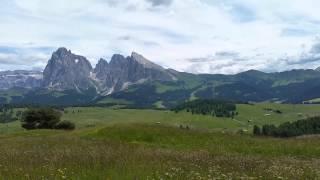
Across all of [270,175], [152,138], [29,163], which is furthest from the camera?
[152,138]

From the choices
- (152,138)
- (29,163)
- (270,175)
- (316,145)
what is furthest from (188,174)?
(152,138)

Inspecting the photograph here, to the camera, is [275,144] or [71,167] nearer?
[71,167]

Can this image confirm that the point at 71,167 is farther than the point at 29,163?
No

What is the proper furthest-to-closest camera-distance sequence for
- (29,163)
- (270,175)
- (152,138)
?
(152,138) < (29,163) < (270,175)

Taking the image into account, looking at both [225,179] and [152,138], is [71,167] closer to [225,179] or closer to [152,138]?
[225,179]

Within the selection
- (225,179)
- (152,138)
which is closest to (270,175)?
(225,179)

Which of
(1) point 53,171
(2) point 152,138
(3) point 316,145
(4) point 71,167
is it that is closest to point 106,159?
(4) point 71,167

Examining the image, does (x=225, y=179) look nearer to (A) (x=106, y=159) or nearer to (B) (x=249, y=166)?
(B) (x=249, y=166)

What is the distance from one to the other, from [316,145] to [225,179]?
21871 mm

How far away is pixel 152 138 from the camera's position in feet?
153

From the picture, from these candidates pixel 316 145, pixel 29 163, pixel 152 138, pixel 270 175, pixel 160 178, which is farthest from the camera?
pixel 152 138

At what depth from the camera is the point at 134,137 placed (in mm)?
48312

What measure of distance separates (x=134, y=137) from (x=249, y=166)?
30.0 metres

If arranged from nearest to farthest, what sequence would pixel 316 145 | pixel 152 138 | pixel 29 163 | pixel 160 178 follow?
pixel 160 178 → pixel 29 163 → pixel 316 145 → pixel 152 138
